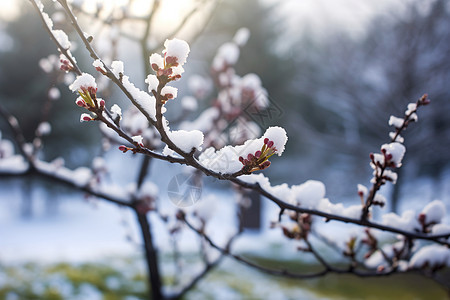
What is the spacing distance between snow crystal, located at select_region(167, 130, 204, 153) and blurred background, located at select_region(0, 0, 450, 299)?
3.44 feet

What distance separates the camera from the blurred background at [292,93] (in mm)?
6312

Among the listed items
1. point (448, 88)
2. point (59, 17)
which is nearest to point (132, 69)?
point (448, 88)

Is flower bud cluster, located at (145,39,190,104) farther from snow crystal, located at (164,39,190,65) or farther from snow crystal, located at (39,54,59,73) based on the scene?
snow crystal, located at (39,54,59,73)

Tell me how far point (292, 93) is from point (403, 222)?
12.3 meters

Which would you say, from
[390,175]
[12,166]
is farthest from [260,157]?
[12,166]

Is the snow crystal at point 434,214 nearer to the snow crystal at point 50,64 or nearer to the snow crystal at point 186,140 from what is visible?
the snow crystal at point 186,140

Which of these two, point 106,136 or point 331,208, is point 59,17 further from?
point 331,208

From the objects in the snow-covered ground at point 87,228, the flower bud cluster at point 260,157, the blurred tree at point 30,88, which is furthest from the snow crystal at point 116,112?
the blurred tree at point 30,88

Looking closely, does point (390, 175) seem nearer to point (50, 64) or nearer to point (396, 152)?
point (396, 152)

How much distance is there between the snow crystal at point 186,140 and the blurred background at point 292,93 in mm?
1048

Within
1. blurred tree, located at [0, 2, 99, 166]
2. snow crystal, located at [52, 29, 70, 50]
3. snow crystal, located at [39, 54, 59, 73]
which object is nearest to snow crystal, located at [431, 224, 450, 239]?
snow crystal, located at [52, 29, 70, 50]

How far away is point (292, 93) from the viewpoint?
13508 mm

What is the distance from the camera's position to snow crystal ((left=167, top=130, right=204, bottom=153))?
98 centimetres

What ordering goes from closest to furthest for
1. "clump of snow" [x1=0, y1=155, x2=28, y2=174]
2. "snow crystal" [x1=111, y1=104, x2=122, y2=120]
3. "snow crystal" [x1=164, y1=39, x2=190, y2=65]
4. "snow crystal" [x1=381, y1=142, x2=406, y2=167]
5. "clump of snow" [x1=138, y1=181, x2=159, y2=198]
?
"snow crystal" [x1=164, y1=39, x2=190, y2=65], "snow crystal" [x1=111, y1=104, x2=122, y2=120], "snow crystal" [x1=381, y1=142, x2=406, y2=167], "clump of snow" [x1=0, y1=155, x2=28, y2=174], "clump of snow" [x1=138, y1=181, x2=159, y2=198]
